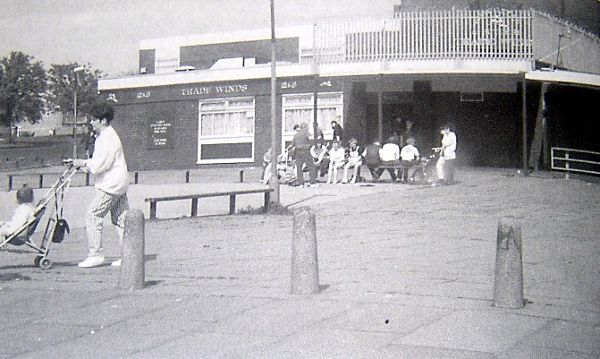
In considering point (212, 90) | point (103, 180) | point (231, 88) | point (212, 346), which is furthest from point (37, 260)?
point (212, 90)

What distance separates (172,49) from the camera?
38.6 metres

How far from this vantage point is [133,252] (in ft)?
25.2

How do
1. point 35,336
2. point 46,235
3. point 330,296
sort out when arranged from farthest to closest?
point 46,235, point 330,296, point 35,336

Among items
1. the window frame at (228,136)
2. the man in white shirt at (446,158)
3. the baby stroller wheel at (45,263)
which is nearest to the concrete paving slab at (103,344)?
the baby stroller wheel at (45,263)

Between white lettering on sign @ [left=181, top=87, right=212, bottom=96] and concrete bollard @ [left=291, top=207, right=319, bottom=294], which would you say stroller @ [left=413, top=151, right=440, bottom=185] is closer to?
white lettering on sign @ [left=181, top=87, right=212, bottom=96]

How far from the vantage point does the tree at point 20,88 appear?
938cm

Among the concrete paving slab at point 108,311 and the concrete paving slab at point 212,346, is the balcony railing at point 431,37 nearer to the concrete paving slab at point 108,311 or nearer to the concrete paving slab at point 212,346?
the concrete paving slab at point 108,311

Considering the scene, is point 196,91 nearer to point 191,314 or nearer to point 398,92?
point 398,92

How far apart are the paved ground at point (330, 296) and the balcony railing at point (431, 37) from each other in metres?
11.0

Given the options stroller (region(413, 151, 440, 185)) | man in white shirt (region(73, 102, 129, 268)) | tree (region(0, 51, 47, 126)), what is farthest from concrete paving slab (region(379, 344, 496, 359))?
stroller (region(413, 151, 440, 185))

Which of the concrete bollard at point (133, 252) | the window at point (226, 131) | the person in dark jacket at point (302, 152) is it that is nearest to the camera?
the concrete bollard at point (133, 252)

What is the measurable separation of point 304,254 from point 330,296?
436mm

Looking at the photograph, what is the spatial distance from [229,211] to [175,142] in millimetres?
16158

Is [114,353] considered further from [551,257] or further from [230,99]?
[230,99]
